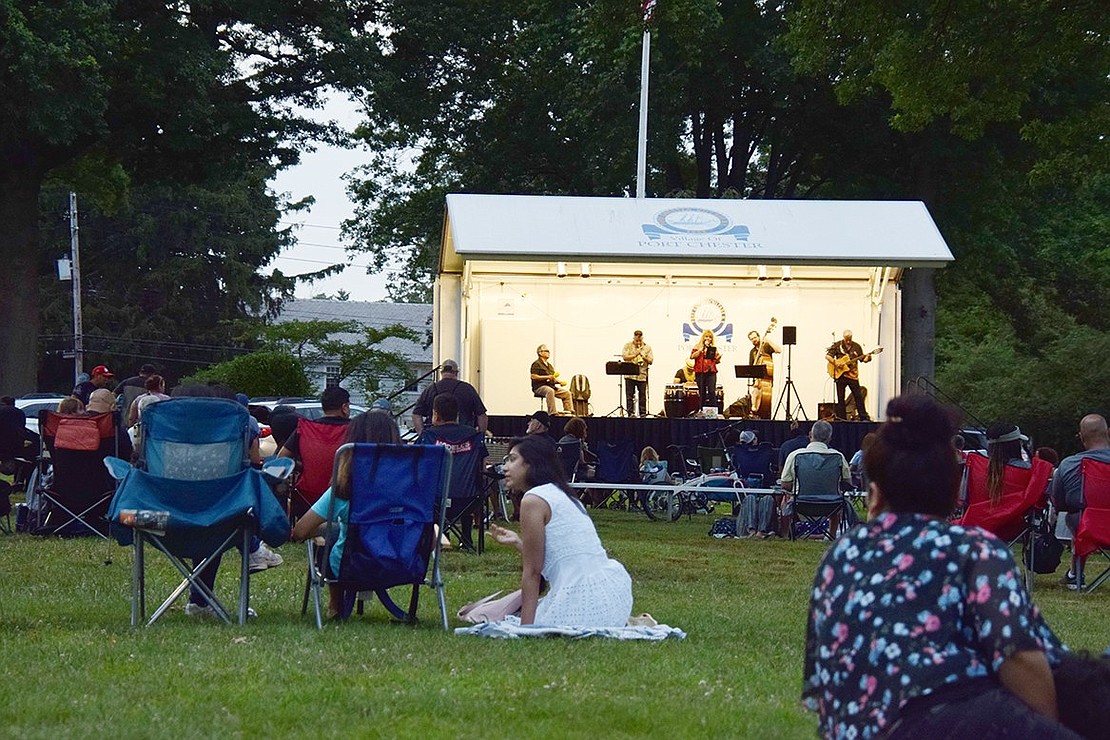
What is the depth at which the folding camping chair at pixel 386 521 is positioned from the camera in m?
7.06

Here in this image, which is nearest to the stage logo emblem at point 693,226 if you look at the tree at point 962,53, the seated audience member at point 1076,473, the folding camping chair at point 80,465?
the tree at point 962,53

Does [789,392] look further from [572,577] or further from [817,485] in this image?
[572,577]

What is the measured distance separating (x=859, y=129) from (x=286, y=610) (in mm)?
23578

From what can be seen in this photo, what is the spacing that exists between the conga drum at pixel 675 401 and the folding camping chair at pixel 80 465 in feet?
34.8

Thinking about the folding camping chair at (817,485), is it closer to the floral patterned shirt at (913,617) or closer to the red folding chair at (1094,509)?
the red folding chair at (1094,509)

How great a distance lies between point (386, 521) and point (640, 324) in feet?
53.4

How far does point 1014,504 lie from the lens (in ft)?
34.1

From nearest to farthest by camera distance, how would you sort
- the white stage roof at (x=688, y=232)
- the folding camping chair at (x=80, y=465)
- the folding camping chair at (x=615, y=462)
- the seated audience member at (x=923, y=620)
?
the seated audience member at (x=923, y=620) → the folding camping chair at (x=80, y=465) → the folding camping chair at (x=615, y=462) → the white stage roof at (x=688, y=232)

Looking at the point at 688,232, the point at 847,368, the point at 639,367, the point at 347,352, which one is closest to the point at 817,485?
the point at 688,232

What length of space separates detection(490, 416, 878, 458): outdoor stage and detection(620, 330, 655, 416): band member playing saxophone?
2243mm

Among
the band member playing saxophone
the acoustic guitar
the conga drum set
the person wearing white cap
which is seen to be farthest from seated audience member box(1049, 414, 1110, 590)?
the band member playing saxophone

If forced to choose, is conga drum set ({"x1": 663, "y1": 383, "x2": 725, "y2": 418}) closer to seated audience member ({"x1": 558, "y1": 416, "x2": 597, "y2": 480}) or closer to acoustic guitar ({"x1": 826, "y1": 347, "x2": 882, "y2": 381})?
acoustic guitar ({"x1": 826, "y1": 347, "x2": 882, "y2": 381})

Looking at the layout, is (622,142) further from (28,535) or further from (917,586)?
(917,586)

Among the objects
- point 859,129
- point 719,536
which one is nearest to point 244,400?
point 719,536
